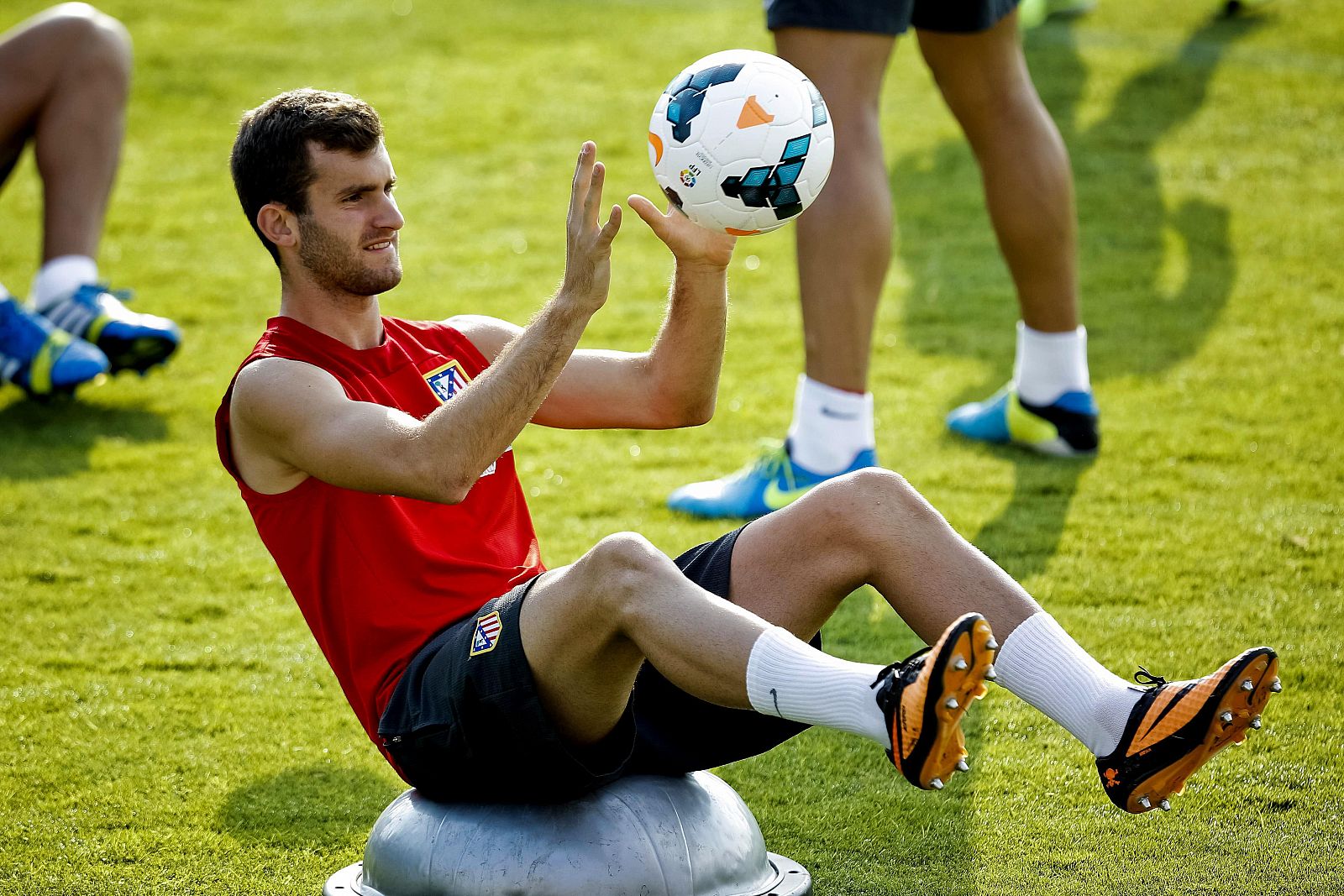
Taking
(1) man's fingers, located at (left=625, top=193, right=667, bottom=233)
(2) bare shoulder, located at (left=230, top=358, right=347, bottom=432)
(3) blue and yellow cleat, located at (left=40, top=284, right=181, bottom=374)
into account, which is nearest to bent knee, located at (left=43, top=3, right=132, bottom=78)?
(3) blue and yellow cleat, located at (left=40, top=284, right=181, bottom=374)

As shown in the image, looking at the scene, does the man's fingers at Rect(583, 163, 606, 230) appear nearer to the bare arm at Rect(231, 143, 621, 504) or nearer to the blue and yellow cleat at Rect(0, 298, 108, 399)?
the bare arm at Rect(231, 143, 621, 504)

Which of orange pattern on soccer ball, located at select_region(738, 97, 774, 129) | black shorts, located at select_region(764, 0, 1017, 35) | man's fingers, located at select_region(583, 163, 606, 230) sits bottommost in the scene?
man's fingers, located at select_region(583, 163, 606, 230)

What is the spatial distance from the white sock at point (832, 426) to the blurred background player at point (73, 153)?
2.92 metres

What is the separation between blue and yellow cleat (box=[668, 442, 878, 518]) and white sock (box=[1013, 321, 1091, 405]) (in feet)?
2.71

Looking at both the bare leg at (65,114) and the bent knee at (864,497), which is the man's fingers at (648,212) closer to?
the bent knee at (864,497)

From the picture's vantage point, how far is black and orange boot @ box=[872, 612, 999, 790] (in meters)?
2.48

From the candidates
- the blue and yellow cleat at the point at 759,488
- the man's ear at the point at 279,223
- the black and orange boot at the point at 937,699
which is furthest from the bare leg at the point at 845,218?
the black and orange boot at the point at 937,699

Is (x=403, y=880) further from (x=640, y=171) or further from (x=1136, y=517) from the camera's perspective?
(x=640, y=171)

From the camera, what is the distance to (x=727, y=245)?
3.42m

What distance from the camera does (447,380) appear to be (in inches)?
135

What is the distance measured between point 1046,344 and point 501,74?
6.01 m

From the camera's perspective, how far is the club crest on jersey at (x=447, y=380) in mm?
3373

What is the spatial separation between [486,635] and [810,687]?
674 mm

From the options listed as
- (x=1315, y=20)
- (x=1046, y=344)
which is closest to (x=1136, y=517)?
(x=1046, y=344)
